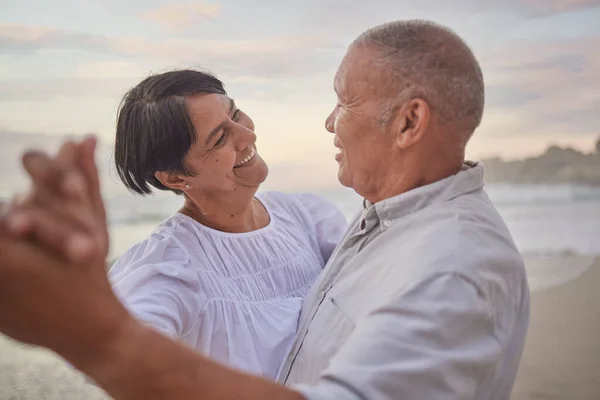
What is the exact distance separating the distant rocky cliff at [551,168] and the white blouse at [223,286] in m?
3.56

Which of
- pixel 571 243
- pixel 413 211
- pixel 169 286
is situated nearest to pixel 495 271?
pixel 413 211

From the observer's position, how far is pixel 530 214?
5.35 m

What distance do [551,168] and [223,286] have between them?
414 centimetres

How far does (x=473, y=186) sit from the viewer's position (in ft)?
4.45

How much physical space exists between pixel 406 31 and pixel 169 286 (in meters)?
0.72

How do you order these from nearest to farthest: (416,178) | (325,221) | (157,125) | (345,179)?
1. (416,178)
2. (345,179)
3. (157,125)
4. (325,221)

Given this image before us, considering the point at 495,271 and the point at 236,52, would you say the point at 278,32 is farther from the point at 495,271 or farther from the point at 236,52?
the point at 495,271

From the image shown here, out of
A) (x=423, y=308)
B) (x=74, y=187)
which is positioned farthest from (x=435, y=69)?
(x=74, y=187)

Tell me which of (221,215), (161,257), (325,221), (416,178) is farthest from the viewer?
(325,221)

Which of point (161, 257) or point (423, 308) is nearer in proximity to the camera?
point (423, 308)

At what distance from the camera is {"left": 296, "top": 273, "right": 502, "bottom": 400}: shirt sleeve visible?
39.9 inches

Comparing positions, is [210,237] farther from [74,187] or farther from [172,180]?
[74,187]

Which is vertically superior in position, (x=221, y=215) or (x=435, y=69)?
(x=435, y=69)

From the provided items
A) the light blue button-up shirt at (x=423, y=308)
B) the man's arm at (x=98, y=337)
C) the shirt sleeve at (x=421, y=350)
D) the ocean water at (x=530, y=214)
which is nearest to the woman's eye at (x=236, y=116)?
the light blue button-up shirt at (x=423, y=308)
